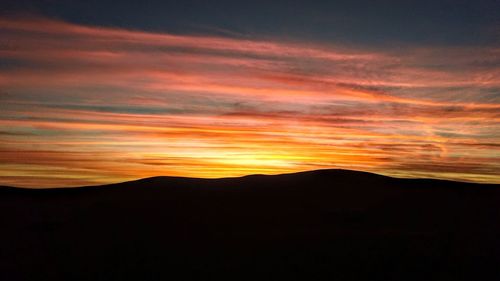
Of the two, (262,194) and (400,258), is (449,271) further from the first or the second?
(262,194)

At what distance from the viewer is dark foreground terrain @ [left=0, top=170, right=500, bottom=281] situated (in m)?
8.71

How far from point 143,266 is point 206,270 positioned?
1.00m

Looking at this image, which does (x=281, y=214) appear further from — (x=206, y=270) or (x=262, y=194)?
(x=206, y=270)

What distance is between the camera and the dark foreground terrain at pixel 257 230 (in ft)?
28.6

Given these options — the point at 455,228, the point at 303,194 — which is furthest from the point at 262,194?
the point at 455,228

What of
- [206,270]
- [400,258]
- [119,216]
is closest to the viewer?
[206,270]

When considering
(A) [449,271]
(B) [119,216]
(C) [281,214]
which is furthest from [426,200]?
(B) [119,216]

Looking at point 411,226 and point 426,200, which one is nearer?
point 411,226

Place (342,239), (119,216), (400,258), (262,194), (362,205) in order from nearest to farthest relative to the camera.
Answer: (400,258), (342,239), (119,216), (362,205), (262,194)

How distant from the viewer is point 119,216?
12.7m

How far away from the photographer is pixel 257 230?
37.2ft

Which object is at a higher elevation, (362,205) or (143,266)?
(362,205)

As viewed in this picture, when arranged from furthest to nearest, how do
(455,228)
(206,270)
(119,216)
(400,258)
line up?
(119,216) < (455,228) < (400,258) < (206,270)

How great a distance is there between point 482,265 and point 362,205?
5306 mm
